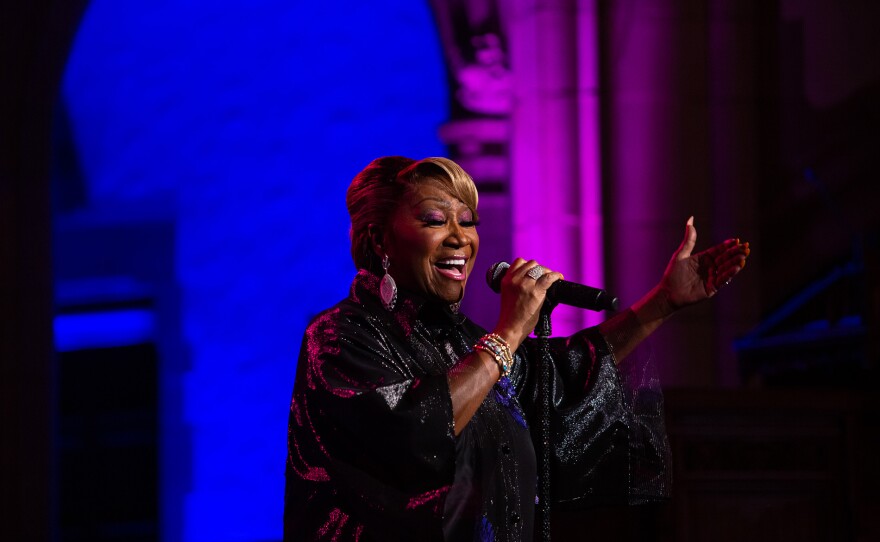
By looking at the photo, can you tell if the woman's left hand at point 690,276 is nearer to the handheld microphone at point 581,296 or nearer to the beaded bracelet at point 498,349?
the handheld microphone at point 581,296

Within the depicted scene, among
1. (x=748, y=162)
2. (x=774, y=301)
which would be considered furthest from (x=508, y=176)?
(x=774, y=301)

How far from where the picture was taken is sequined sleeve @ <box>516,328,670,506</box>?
257cm

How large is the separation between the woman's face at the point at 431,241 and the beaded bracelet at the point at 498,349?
0.24 meters

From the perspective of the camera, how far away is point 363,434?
6.98 ft

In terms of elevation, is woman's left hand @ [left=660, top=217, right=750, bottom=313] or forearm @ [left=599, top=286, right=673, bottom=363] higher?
woman's left hand @ [left=660, top=217, right=750, bottom=313]

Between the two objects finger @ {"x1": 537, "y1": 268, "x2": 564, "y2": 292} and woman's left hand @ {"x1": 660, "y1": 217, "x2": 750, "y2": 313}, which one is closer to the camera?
finger @ {"x1": 537, "y1": 268, "x2": 564, "y2": 292}

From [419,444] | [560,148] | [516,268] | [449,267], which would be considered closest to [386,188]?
[449,267]

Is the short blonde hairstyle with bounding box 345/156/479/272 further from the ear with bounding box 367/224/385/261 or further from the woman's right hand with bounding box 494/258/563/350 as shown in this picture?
the woman's right hand with bounding box 494/258/563/350

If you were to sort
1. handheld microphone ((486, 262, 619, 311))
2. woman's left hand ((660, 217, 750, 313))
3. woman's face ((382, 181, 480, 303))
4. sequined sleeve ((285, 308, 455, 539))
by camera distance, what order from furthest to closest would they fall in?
woman's left hand ((660, 217, 750, 313))
woman's face ((382, 181, 480, 303))
handheld microphone ((486, 262, 619, 311))
sequined sleeve ((285, 308, 455, 539))

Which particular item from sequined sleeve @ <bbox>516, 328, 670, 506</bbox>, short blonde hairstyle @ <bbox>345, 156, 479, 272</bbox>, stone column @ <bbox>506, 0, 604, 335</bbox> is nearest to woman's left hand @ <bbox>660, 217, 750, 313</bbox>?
sequined sleeve @ <bbox>516, 328, 670, 506</bbox>

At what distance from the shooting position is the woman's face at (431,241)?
7.84ft

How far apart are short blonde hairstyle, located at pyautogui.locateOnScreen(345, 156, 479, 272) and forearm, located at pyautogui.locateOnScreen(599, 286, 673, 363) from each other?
484 millimetres

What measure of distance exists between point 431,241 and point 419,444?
18.6 inches

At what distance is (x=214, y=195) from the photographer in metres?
6.65
